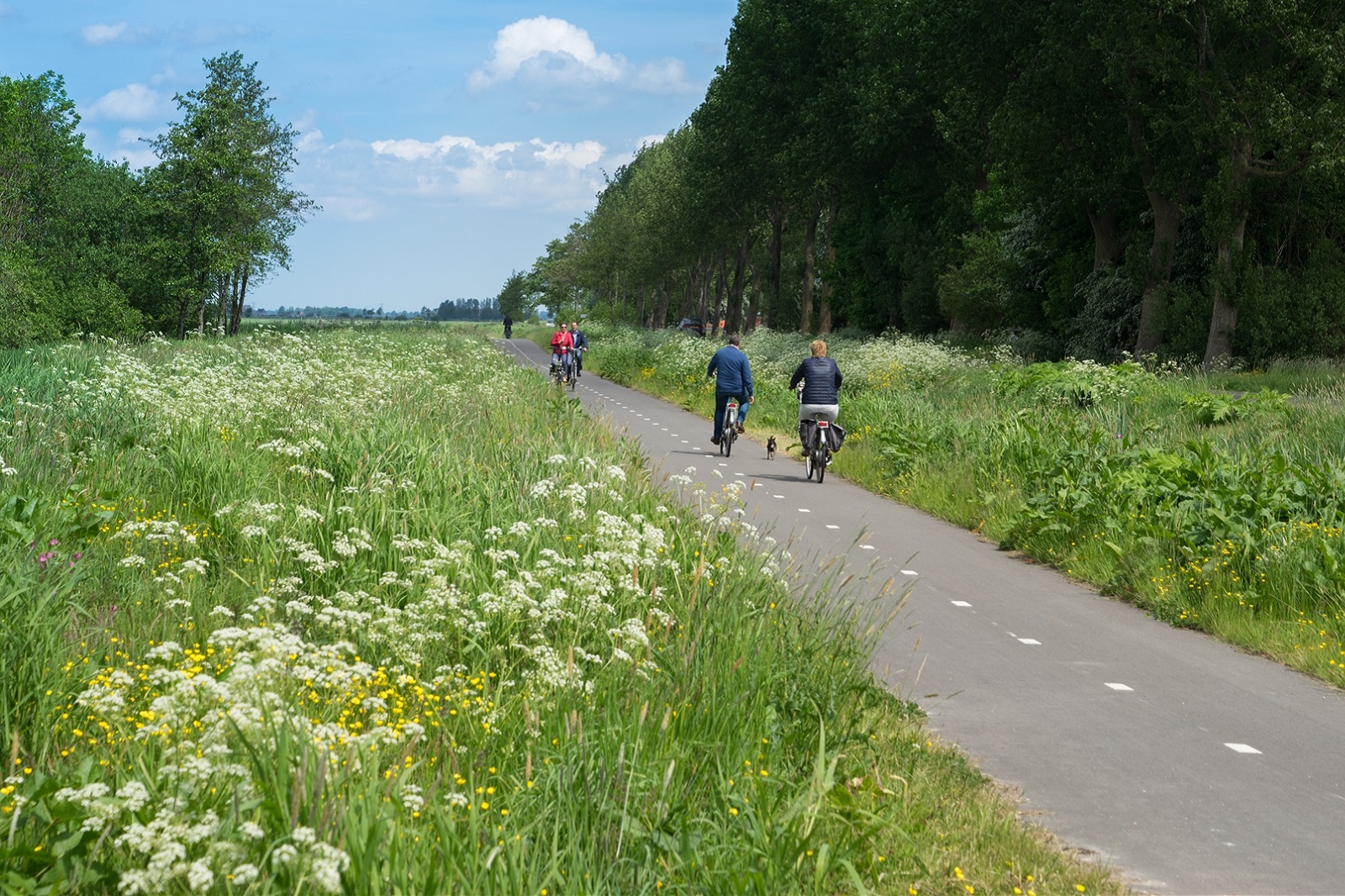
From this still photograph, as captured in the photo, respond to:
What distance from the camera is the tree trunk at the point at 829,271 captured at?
51.5 m

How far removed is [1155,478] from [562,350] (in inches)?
1101

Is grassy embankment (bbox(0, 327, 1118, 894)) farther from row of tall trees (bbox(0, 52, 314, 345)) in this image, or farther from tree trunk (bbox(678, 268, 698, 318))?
tree trunk (bbox(678, 268, 698, 318))

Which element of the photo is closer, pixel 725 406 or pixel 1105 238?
pixel 725 406

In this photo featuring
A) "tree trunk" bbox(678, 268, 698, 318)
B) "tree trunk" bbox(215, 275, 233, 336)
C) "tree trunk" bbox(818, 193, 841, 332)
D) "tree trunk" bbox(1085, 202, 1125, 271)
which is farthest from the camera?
"tree trunk" bbox(678, 268, 698, 318)

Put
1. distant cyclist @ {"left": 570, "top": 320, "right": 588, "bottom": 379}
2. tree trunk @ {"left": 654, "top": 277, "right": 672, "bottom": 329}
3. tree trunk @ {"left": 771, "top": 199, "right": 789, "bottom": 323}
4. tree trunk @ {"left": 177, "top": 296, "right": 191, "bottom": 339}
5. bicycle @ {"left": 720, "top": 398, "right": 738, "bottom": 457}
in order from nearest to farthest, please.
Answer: bicycle @ {"left": 720, "top": 398, "right": 738, "bottom": 457}, distant cyclist @ {"left": 570, "top": 320, "right": 588, "bottom": 379}, tree trunk @ {"left": 771, "top": 199, "right": 789, "bottom": 323}, tree trunk @ {"left": 177, "top": 296, "right": 191, "bottom": 339}, tree trunk @ {"left": 654, "top": 277, "right": 672, "bottom": 329}

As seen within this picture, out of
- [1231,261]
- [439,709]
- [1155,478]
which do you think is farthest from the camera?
[1231,261]

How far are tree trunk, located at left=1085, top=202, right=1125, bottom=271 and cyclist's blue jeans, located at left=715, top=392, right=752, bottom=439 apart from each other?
16887mm

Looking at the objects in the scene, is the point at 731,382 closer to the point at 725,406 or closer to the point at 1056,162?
the point at 725,406

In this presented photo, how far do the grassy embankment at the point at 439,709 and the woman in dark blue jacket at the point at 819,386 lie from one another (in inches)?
360

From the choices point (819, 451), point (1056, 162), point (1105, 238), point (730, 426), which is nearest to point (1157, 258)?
point (1056, 162)

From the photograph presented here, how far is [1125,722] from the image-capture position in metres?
6.89

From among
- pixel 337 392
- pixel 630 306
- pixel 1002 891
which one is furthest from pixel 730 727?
pixel 630 306

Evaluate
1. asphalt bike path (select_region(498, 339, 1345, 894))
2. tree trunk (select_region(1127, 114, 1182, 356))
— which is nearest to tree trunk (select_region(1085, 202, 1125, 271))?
tree trunk (select_region(1127, 114, 1182, 356))

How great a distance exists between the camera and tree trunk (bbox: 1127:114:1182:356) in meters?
29.4
